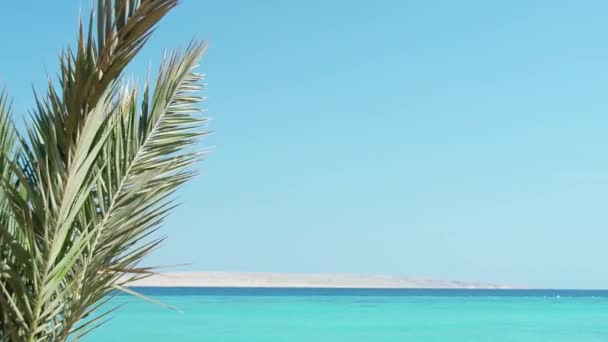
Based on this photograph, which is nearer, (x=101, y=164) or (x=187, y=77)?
(x=101, y=164)

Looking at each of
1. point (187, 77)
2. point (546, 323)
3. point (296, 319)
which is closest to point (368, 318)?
point (296, 319)

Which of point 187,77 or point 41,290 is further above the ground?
point 187,77

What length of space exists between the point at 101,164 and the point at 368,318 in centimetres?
3925

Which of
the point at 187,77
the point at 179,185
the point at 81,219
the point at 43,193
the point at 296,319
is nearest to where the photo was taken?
the point at 43,193

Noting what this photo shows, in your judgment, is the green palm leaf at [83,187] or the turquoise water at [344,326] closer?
the green palm leaf at [83,187]

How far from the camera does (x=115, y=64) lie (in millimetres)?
3309

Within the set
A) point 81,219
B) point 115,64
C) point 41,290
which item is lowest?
point 41,290

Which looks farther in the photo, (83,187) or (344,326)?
(344,326)

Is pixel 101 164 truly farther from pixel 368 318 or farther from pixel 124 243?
pixel 368 318

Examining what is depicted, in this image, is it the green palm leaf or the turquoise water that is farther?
the turquoise water

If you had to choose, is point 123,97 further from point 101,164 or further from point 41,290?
point 41,290

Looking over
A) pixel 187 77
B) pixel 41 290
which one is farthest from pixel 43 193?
Answer: pixel 187 77

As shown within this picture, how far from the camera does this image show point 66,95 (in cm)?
340

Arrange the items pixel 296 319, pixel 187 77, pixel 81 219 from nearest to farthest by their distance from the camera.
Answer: pixel 81 219 < pixel 187 77 < pixel 296 319
